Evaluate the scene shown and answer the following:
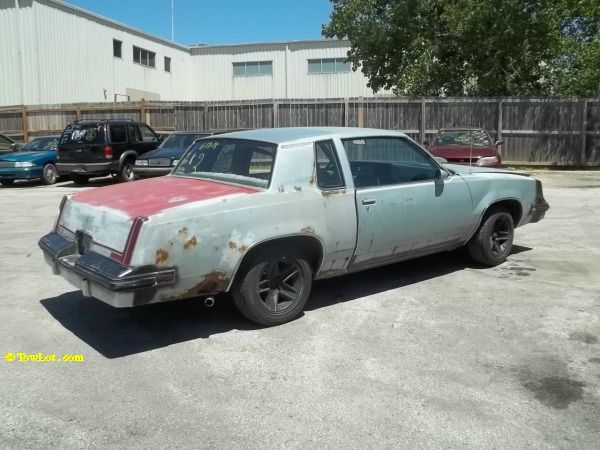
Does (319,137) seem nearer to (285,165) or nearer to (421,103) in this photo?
(285,165)

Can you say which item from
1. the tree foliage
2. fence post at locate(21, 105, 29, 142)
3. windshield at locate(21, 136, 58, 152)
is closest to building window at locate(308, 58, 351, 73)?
the tree foliage

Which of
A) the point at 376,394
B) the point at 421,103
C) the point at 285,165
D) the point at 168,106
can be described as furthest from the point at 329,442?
the point at 168,106

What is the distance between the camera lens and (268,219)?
15.5 feet

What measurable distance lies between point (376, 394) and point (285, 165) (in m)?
2.04

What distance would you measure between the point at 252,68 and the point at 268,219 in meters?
34.9

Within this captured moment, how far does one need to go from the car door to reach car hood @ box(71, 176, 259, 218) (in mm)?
1132

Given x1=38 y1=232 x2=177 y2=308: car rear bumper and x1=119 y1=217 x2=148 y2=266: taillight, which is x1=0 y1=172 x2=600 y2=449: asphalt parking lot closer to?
x1=38 y1=232 x2=177 y2=308: car rear bumper

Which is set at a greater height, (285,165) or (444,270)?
(285,165)

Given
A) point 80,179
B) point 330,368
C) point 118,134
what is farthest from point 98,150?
point 330,368

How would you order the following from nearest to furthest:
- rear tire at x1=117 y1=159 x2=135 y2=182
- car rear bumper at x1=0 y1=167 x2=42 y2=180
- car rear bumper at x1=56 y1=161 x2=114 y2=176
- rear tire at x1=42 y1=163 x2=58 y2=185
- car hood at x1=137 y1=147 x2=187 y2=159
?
car hood at x1=137 y1=147 x2=187 y2=159 → car rear bumper at x1=56 y1=161 x2=114 y2=176 → rear tire at x1=117 y1=159 x2=135 y2=182 → car rear bumper at x1=0 y1=167 x2=42 y2=180 → rear tire at x1=42 y1=163 x2=58 y2=185

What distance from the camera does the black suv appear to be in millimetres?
15844

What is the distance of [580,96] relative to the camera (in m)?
21.5

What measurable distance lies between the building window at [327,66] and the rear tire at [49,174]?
73.4 ft

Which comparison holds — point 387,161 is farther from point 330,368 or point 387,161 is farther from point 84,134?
→ point 84,134
